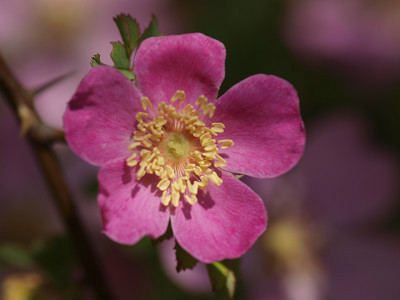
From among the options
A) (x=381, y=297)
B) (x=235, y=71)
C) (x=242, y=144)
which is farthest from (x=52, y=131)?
(x=381, y=297)

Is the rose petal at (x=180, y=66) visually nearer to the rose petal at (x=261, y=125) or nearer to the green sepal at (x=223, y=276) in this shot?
the rose petal at (x=261, y=125)

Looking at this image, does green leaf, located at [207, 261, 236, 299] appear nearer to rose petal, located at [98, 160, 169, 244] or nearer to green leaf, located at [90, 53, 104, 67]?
rose petal, located at [98, 160, 169, 244]

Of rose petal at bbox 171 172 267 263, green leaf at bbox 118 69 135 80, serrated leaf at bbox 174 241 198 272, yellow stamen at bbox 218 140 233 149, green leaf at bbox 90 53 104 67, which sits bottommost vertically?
serrated leaf at bbox 174 241 198 272

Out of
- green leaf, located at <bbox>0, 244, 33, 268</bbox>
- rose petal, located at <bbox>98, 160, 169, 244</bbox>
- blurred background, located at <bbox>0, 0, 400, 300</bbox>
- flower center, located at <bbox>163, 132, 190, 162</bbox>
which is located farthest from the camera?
blurred background, located at <bbox>0, 0, 400, 300</bbox>

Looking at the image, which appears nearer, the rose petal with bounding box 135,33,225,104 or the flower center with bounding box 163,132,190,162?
the rose petal with bounding box 135,33,225,104

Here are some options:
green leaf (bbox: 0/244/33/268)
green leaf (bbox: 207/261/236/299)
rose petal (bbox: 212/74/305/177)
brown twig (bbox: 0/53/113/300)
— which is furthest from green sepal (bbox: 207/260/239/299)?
green leaf (bbox: 0/244/33/268)

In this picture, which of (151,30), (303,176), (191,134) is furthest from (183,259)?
(303,176)

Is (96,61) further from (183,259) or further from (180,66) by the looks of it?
(183,259)
